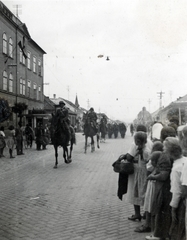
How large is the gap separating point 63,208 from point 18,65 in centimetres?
2476

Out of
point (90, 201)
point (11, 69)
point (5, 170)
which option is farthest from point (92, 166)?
point (11, 69)

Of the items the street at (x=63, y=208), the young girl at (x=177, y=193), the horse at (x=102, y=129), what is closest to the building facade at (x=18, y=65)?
the horse at (x=102, y=129)

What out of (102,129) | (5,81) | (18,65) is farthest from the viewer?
(18,65)

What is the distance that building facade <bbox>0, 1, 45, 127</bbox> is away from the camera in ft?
82.9

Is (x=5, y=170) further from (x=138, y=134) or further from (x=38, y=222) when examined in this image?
(x=138, y=134)

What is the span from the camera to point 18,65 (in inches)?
1134

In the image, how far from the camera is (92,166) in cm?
1141

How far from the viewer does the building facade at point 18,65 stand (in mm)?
25281

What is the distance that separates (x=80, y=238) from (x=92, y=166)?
23.2 ft

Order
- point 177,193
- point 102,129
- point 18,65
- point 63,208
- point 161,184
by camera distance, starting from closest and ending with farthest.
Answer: point 177,193 < point 161,184 < point 63,208 < point 102,129 < point 18,65

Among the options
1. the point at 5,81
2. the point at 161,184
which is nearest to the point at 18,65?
the point at 5,81

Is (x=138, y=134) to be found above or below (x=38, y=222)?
above

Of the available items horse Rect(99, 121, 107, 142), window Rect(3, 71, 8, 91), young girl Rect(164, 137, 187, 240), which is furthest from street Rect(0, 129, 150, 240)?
window Rect(3, 71, 8, 91)

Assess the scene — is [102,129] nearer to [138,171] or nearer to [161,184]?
[138,171]
